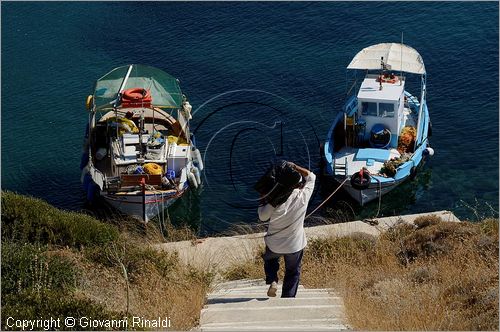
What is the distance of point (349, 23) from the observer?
123 ft

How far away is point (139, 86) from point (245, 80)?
6788 mm

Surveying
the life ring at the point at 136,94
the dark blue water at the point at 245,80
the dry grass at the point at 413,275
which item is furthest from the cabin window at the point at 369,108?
the dry grass at the point at 413,275

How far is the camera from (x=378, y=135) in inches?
1107

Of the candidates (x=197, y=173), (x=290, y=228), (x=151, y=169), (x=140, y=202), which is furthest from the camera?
(x=197, y=173)

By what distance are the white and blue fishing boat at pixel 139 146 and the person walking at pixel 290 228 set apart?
14.8 m

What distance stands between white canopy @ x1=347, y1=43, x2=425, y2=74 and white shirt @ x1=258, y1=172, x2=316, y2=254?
759 inches

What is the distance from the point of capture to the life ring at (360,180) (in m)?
26.6

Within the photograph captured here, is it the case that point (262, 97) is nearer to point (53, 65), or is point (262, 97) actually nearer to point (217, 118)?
point (217, 118)

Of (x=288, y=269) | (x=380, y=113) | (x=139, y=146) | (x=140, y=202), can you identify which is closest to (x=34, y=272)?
(x=288, y=269)

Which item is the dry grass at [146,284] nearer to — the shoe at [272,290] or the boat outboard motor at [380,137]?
the shoe at [272,290]

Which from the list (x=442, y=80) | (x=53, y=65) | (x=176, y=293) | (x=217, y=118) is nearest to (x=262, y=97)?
(x=217, y=118)

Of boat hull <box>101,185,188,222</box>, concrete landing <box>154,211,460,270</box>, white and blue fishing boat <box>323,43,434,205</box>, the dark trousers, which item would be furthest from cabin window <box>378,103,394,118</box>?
the dark trousers

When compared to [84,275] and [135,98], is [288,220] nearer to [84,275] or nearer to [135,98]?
[84,275]

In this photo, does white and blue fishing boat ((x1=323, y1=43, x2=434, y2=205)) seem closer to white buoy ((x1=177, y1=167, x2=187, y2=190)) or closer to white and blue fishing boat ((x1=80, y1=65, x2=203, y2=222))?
white buoy ((x1=177, y1=167, x2=187, y2=190))
